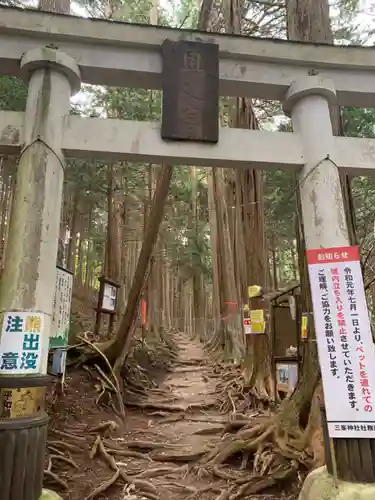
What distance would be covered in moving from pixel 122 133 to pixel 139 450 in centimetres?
419

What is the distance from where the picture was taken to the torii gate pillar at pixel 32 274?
2855 mm

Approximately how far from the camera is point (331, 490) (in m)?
Answer: 3.09

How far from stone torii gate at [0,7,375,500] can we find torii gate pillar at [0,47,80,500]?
0.01 m

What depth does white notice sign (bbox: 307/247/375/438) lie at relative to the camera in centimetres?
325

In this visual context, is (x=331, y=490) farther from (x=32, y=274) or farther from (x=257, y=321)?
(x=257, y=321)

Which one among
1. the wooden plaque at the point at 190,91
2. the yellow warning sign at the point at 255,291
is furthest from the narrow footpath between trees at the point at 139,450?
the wooden plaque at the point at 190,91

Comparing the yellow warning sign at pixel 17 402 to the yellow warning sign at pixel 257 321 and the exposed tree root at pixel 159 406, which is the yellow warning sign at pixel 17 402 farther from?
the yellow warning sign at pixel 257 321

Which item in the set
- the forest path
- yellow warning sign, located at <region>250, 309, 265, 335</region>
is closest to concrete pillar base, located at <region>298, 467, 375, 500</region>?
the forest path

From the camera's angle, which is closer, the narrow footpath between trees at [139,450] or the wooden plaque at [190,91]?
the wooden plaque at [190,91]

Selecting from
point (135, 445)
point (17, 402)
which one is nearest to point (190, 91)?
point (17, 402)

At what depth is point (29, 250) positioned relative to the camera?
3.30 m

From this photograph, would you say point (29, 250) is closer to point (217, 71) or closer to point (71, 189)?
point (217, 71)

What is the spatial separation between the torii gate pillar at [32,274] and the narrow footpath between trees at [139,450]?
1567 millimetres

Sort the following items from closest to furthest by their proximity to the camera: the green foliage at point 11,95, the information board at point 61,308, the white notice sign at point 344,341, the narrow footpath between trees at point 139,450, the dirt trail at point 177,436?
1. the white notice sign at point 344,341
2. the information board at point 61,308
3. the narrow footpath between trees at point 139,450
4. the dirt trail at point 177,436
5. the green foliage at point 11,95
